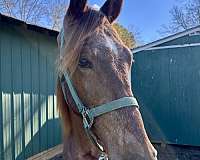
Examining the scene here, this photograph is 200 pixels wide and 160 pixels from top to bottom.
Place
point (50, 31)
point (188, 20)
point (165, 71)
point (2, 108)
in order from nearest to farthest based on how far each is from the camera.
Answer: point (2, 108) → point (50, 31) → point (165, 71) → point (188, 20)

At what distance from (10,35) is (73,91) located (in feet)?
10.8

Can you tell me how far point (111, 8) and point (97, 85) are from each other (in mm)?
589

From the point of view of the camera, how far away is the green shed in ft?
23.0

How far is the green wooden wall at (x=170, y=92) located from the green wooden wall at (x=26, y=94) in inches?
115

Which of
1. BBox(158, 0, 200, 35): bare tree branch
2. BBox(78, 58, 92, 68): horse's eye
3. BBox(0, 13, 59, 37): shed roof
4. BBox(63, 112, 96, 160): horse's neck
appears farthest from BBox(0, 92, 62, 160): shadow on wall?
BBox(158, 0, 200, 35): bare tree branch

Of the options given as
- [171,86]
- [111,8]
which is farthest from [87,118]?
[171,86]

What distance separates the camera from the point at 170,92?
24.0ft

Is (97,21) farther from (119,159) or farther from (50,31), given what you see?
(50,31)

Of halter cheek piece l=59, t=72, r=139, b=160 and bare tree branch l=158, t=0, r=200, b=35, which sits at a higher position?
bare tree branch l=158, t=0, r=200, b=35

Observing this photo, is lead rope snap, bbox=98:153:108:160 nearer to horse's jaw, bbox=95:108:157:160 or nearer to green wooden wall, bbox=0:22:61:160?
horse's jaw, bbox=95:108:157:160

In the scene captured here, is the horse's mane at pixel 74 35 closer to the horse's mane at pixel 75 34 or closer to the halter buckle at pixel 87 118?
the horse's mane at pixel 75 34

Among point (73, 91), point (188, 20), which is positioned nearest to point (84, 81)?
point (73, 91)

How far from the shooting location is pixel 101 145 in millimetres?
1330

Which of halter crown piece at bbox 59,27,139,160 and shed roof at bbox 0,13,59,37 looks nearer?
halter crown piece at bbox 59,27,139,160
